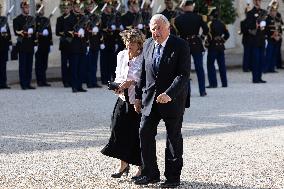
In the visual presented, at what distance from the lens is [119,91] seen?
24.5 feet

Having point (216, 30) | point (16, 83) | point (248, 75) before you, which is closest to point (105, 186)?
point (216, 30)

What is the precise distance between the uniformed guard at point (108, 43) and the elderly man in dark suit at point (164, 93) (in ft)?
33.5

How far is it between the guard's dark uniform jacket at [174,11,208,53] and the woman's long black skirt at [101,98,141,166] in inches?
284

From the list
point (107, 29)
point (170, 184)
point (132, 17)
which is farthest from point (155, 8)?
point (170, 184)

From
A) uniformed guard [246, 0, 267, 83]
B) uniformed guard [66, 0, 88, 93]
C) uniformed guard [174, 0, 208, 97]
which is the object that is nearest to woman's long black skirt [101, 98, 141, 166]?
uniformed guard [174, 0, 208, 97]

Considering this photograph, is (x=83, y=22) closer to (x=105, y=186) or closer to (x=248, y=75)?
(x=248, y=75)

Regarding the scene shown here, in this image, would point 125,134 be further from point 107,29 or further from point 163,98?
point 107,29

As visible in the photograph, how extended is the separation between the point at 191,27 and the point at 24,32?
12.3ft

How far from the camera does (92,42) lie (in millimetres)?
17109

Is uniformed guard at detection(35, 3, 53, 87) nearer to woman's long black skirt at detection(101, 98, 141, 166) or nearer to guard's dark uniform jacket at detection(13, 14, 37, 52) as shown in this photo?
guard's dark uniform jacket at detection(13, 14, 37, 52)

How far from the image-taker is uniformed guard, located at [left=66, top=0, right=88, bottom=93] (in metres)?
16.2

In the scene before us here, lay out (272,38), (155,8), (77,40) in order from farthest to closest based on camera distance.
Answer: (155,8) → (272,38) → (77,40)

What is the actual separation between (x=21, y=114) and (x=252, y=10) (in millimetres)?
7195

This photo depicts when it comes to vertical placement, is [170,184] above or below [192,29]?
below
